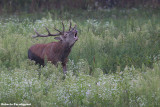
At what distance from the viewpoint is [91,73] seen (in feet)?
29.5

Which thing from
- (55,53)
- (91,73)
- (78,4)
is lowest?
(91,73)

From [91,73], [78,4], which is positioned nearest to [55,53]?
[91,73]

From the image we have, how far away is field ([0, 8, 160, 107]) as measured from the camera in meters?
6.98

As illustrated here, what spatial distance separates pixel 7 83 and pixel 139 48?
4968 mm

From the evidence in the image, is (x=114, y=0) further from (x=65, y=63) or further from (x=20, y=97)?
(x=20, y=97)

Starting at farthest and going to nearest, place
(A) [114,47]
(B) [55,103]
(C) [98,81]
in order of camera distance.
→ (A) [114,47], (C) [98,81], (B) [55,103]

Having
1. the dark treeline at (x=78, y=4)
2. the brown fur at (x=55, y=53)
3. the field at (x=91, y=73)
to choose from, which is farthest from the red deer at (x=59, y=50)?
the dark treeline at (x=78, y=4)

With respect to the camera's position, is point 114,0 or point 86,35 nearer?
point 86,35

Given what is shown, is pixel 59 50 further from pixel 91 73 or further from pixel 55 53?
pixel 91 73

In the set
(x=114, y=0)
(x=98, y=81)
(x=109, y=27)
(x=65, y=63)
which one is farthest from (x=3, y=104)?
(x=114, y=0)

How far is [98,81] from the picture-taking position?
8.05m

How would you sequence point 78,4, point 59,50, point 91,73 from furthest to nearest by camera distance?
point 78,4 < point 59,50 < point 91,73

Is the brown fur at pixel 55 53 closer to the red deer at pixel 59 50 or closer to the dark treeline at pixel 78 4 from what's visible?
the red deer at pixel 59 50

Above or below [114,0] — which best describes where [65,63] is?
below
